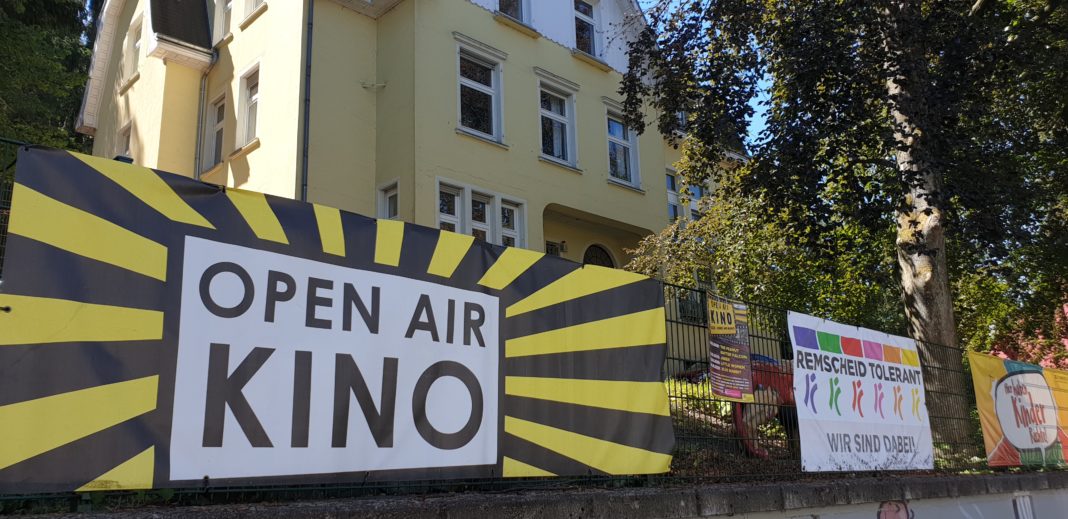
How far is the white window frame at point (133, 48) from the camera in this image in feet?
74.5

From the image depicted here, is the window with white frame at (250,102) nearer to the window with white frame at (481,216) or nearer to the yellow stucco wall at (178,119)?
the yellow stucco wall at (178,119)

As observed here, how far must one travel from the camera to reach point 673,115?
45.9 ft

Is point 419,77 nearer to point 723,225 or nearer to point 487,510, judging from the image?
point 723,225

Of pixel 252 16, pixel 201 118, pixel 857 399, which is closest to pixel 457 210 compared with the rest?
pixel 252 16

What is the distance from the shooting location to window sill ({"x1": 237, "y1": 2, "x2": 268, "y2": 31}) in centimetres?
1750

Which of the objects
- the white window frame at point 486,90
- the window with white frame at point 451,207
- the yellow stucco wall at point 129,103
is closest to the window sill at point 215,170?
the yellow stucco wall at point 129,103

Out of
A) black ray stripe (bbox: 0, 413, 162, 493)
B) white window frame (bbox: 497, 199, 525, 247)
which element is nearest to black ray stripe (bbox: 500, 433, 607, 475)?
black ray stripe (bbox: 0, 413, 162, 493)

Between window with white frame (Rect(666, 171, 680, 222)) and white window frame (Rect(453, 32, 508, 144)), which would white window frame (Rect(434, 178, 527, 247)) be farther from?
window with white frame (Rect(666, 171, 680, 222))

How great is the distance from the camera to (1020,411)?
39.7 ft

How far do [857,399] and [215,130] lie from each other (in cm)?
1525

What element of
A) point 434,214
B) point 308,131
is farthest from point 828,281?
point 308,131

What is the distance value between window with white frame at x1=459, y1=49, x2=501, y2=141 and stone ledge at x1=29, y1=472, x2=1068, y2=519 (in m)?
10.7

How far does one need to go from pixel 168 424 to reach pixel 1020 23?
15160 mm

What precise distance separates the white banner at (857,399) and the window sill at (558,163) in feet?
31.3
